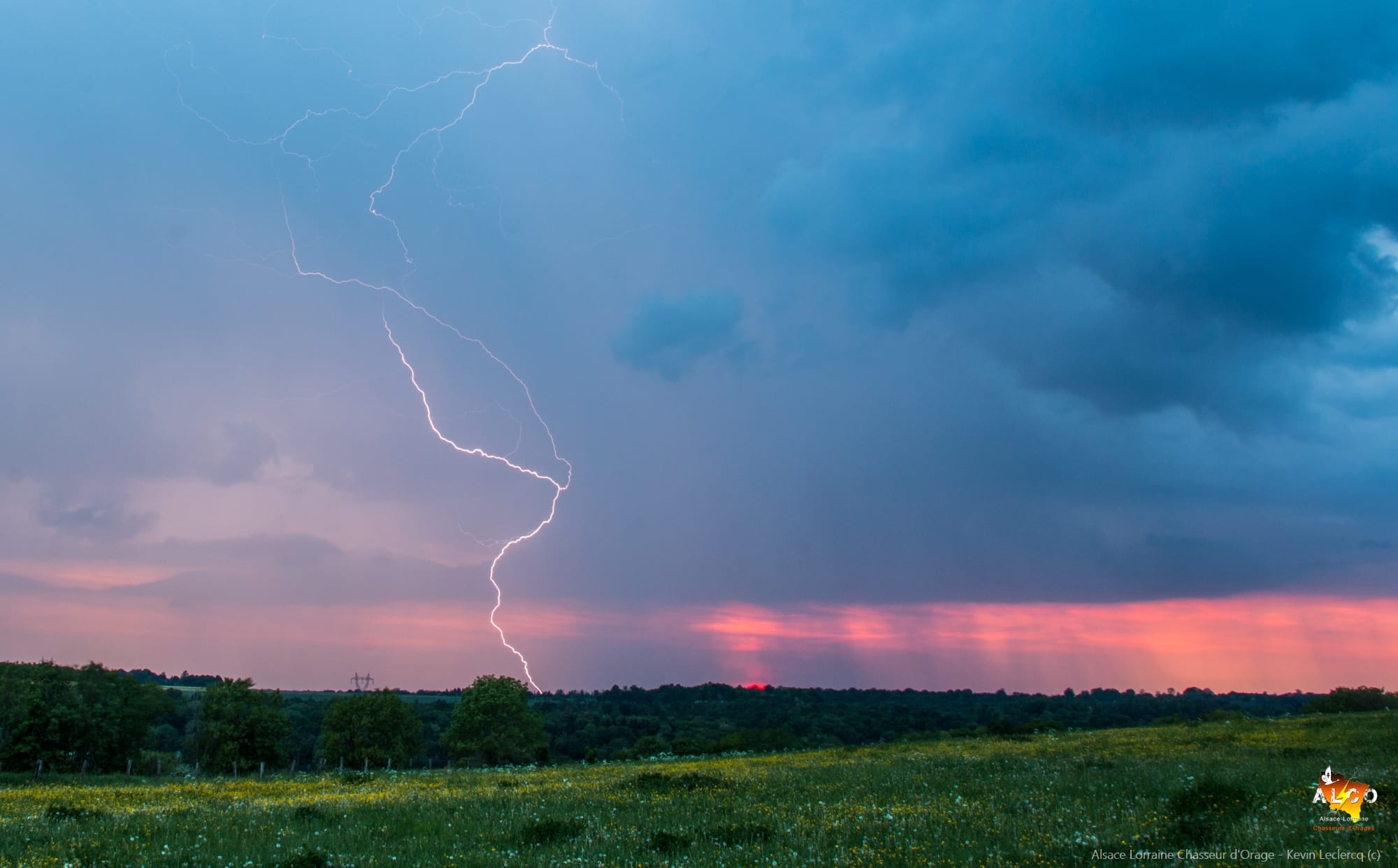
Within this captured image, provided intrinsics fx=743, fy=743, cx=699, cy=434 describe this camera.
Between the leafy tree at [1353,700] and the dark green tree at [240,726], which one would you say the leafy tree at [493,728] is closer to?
the dark green tree at [240,726]

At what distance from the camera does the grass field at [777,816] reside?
411 inches

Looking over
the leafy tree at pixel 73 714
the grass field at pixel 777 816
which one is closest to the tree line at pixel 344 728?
the leafy tree at pixel 73 714

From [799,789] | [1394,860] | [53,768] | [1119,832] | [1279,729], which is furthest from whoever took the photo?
[53,768]

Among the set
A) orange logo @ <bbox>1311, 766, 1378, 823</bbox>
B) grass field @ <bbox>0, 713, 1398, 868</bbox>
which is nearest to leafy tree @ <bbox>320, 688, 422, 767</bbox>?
grass field @ <bbox>0, 713, 1398, 868</bbox>

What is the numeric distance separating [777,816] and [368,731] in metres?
68.5

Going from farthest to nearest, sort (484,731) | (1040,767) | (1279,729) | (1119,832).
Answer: (484,731)
(1279,729)
(1040,767)
(1119,832)

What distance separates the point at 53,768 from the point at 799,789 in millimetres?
67939

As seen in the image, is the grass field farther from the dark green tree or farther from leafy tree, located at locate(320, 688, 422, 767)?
leafy tree, located at locate(320, 688, 422, 767)

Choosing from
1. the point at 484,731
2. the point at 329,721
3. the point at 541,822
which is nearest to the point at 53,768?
the point at 329,721

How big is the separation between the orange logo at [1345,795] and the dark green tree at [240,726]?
71.9 metres

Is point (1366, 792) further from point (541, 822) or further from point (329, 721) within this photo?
point (329, 721)

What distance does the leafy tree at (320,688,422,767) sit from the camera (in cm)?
6950

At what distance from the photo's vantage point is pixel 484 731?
70250 mm

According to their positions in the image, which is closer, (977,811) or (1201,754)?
(977,811)
